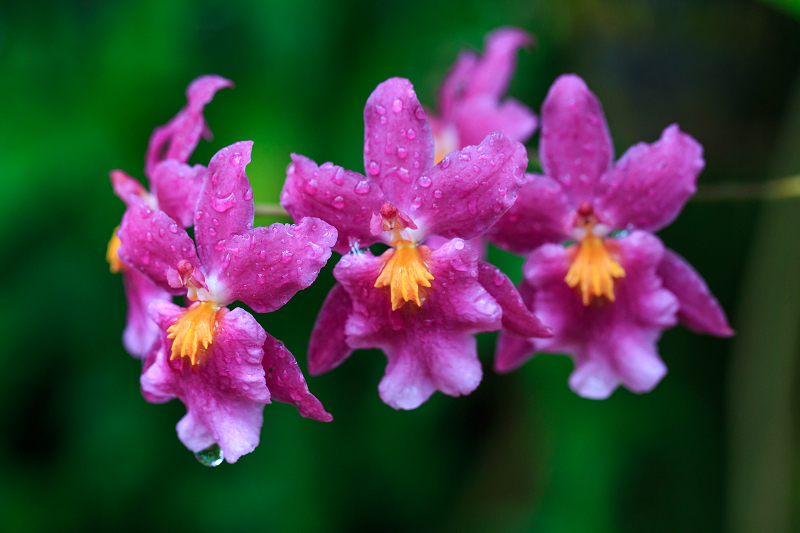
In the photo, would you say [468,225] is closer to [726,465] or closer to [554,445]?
[554,445]

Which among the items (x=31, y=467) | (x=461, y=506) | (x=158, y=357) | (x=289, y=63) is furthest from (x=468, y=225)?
(x=31, y=467)

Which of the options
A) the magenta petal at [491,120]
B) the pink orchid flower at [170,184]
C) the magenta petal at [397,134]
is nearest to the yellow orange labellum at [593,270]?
the magenta petal at [397,134]

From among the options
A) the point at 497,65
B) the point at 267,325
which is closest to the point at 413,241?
the point at 497,65

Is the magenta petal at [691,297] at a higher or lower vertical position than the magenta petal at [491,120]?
lower

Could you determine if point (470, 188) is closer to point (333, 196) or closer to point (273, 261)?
point (333, 196)

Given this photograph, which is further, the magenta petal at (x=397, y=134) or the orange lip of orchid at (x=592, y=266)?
the orange lip of orchid at (x=592, y=266)

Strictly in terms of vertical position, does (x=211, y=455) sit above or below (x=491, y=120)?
below

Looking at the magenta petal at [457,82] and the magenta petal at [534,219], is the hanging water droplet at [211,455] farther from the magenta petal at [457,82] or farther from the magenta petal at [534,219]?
the magenta petal at [457,82]
